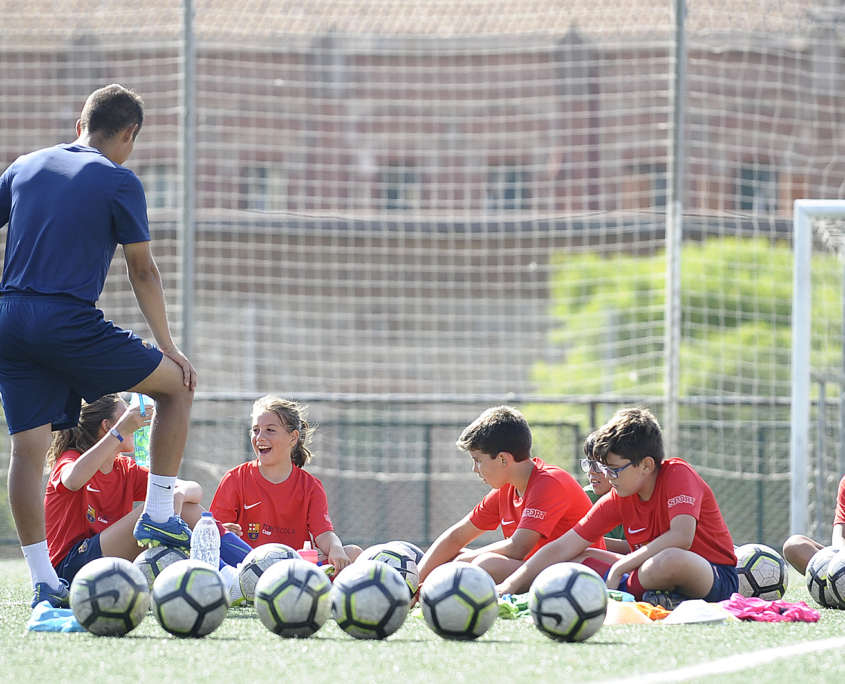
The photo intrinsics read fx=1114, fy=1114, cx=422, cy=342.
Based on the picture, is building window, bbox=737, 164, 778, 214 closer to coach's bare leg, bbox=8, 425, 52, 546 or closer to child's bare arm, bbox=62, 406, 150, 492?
child's bare arm, bbox=62, 406, 150, 492

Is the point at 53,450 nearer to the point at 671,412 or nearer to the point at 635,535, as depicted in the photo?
the point at 635,535

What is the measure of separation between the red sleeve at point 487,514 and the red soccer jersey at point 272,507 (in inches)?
29.3

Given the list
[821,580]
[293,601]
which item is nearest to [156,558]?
[293,601]

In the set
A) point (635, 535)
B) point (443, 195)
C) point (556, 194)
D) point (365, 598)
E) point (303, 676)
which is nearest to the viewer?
point (303, 676)

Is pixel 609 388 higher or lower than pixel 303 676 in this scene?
higher

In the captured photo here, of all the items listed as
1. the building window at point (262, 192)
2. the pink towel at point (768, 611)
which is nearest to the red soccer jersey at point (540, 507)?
the pink towel at point (768, 611)

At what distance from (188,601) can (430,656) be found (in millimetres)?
825

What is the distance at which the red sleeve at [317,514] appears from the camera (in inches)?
217

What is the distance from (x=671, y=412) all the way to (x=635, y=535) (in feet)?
11.7

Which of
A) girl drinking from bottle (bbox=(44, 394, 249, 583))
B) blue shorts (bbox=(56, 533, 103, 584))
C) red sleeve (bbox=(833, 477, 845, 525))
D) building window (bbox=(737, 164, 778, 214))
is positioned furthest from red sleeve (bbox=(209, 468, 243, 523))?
building window (bbox=(737, 164, 778, 214))

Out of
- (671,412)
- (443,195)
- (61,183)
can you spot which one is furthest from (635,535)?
(443,195)

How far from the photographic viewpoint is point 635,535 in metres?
5.04

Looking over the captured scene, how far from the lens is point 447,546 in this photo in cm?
527

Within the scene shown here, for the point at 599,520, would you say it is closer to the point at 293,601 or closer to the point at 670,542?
the point at 670,542
